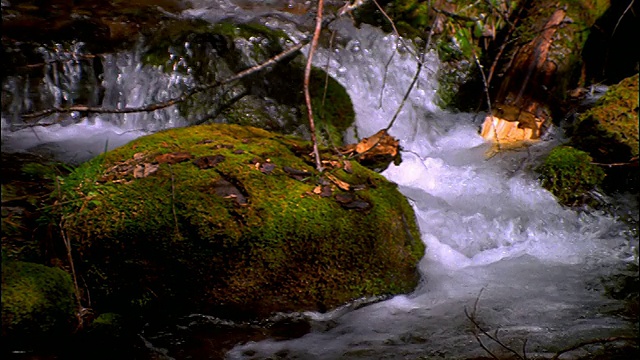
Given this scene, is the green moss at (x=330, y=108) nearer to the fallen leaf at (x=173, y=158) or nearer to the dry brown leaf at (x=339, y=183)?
the dry brown leaf at (x=339, y=183)

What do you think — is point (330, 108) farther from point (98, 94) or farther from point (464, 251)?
point (98, 94)

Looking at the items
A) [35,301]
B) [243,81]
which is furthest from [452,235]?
[35,301]

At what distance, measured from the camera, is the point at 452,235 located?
165 inches

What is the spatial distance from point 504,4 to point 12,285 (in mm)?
6645

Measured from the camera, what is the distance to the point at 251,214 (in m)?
2.95

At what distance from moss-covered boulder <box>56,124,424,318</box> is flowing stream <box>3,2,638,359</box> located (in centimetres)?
26

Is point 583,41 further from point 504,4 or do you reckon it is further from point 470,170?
point 470,170

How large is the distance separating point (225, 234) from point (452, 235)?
219 cm

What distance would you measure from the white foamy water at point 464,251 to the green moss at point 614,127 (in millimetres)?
578

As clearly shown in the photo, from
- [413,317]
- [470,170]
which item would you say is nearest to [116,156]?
[413,317]

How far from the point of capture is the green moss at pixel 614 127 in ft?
14.0

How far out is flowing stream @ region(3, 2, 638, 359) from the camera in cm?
284

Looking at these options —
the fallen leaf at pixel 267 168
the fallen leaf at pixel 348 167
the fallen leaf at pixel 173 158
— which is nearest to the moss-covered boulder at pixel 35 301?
the fallen leaf at pixel 173 158

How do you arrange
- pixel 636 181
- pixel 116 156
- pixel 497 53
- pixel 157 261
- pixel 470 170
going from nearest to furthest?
pixel 157 261 < pixel 116 156 < pixel 636 181 < pixel 470 170 < pixel 497 53
